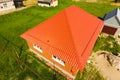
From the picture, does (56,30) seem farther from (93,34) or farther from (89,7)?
(89,7)

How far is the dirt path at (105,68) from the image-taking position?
52.9 feet

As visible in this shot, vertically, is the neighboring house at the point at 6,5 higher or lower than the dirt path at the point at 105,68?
higher

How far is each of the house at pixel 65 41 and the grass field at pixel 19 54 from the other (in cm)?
165

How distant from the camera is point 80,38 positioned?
1502 centimetres

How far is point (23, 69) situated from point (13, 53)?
374 cm

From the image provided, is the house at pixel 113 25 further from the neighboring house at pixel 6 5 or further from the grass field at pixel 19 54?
the neighboring house at pixel 6 5

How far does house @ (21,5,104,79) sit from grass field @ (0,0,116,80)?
5.40 ft

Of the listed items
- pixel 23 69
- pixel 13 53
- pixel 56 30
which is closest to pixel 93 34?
pixel 56 30

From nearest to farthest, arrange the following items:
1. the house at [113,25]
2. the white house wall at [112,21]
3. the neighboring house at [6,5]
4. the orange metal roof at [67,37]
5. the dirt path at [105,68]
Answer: the orange metal roof at [67,37] < the dirt path at [105,68] < the house at [113,25] < the white house wall at [112,21] < the neighboring house at [6,5]

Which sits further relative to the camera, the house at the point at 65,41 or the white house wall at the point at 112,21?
the white house wall at the point at 112,21

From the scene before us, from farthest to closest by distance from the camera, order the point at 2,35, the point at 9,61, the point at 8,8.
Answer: the point at 8,8 < the point at 2,35 < the point at 9,61

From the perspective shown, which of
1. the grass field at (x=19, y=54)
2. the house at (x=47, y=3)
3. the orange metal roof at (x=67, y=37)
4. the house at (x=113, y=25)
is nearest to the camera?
the orange metal roof at (x=67, y=37)

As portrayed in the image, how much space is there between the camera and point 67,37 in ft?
46.9

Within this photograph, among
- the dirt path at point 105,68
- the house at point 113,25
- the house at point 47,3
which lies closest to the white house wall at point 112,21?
the house at point 113,25
